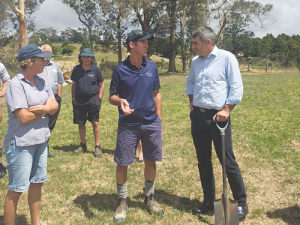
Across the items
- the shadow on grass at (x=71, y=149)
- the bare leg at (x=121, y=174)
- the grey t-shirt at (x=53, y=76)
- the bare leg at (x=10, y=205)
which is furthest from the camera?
the shadow on grass at (x=71, y=149)

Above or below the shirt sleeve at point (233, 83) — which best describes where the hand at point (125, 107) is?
below

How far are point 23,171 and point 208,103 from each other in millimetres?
2174

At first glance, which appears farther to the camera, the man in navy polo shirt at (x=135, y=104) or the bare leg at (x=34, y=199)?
the man in navy polo shirt at (x=135, y=104)

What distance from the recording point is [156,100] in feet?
13.1

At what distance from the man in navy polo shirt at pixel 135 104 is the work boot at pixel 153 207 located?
0.36 metres

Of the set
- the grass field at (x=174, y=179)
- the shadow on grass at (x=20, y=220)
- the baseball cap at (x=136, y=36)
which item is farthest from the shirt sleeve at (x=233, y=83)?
the shadow on grass at (x=20, y=220)

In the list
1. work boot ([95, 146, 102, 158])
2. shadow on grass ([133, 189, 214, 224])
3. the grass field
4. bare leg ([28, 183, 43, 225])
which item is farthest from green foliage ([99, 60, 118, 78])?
bare leg ([28, 183, 43, 225])

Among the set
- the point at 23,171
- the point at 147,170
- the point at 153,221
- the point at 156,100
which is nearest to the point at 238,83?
the point at 156,100

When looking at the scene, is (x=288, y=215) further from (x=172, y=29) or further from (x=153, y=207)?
(x=172, y=29)

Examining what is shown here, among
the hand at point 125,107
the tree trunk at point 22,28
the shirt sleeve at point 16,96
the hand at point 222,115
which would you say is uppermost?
the tree trunk at point 22,28

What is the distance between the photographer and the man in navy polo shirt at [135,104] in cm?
370

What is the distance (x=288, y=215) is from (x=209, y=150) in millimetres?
1340

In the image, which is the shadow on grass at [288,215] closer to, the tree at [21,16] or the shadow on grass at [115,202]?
the shadow on grass at [115,202]

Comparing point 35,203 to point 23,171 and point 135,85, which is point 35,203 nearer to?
point 23,171
